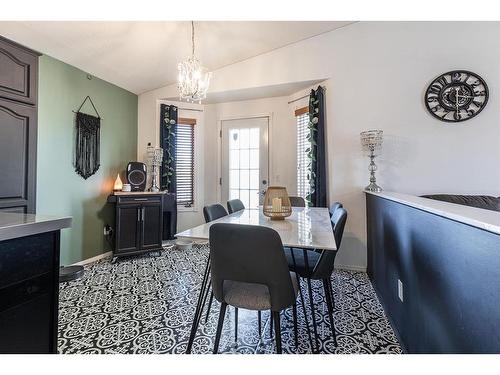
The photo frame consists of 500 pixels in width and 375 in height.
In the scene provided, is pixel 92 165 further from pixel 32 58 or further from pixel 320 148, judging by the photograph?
pixel 320 148

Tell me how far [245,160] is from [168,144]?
4.21 feet

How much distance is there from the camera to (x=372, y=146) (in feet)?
9.46

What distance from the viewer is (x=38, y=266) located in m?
0.95

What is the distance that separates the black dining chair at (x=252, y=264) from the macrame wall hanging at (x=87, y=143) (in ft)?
9.28

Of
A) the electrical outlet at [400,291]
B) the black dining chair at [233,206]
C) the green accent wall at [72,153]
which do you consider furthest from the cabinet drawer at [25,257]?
the green accent wall at [72,153]

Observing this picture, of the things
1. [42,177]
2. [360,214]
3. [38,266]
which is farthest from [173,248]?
[38,266]

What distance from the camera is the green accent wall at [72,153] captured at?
9.25ft

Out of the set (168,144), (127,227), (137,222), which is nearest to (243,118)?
(168,144)

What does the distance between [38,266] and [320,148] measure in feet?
9.85

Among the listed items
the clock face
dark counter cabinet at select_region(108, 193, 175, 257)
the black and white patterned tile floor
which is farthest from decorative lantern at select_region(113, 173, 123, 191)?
the clock face

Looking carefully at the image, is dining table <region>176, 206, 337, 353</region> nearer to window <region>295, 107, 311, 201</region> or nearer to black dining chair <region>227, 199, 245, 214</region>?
black dining chair <region>227, 199, 245, 214</region>

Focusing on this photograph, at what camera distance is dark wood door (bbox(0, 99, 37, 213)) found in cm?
179

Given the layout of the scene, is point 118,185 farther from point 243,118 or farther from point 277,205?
point 277,205

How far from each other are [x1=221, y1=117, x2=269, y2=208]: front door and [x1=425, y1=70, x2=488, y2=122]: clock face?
2213 mm
